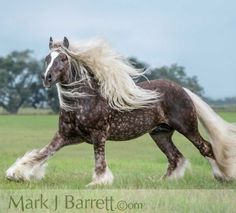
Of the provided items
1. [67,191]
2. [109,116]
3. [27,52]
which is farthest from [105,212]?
[27,52]

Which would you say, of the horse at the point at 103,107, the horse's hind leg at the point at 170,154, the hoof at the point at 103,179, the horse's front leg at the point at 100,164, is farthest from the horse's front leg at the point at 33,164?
the horse's hind leg at the point at 170,154

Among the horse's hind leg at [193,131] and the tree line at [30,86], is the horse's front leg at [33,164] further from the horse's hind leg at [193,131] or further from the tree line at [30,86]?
the tree line at [30,86]

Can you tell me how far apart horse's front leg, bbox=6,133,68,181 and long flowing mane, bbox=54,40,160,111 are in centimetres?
78

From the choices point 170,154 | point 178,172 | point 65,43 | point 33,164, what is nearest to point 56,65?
point 65,43

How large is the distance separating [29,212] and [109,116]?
2676 mm

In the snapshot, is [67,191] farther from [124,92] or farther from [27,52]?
[27,52]

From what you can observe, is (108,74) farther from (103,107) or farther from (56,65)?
(56,65)

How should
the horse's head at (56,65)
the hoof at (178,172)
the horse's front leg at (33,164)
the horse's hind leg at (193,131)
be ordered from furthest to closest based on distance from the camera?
1. the hoof at (178,172)
2. the horse's hind leg at (193,131)
3. the horse's front leg at (33,164)
4. the horse's head at (56,65)

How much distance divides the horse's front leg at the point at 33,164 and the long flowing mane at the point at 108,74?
0.78 meters

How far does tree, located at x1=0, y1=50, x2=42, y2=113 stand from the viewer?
74.3m

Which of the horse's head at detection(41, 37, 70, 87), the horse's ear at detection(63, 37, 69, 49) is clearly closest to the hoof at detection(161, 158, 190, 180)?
the horse's head at detection(41, 37, 70, 87)

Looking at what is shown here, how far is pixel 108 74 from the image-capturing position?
923cm

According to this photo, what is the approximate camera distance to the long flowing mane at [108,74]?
9109 millimetres

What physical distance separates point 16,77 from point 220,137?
72.7m
